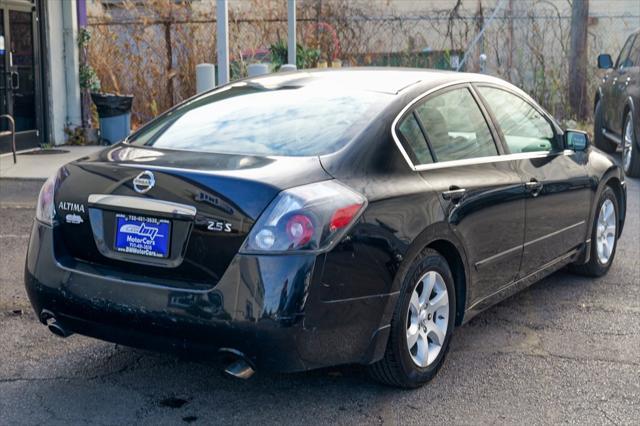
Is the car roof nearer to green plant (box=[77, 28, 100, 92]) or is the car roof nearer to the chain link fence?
green plant (box=[77, 28, 100, 92])

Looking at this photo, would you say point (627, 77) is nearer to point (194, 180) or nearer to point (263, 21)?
point (263, 21)

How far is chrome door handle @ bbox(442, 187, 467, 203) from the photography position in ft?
15.1

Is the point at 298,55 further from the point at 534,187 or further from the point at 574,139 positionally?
the point at 534,187

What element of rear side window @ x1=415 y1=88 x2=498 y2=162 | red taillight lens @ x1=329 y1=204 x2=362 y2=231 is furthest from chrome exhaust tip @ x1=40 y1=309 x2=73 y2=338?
rear side window @ x1=415 y1=88 x2=498 y2=162

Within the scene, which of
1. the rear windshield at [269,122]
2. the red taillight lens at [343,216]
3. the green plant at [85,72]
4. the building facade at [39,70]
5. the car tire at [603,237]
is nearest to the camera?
the red taillight lens at [343,216]

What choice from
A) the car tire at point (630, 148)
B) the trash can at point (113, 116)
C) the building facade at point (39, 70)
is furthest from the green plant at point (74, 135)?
the car tire at point (630, 148)

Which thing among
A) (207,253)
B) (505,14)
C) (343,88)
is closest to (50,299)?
(207,253)

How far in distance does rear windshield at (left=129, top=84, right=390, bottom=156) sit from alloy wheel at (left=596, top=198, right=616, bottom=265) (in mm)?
2591

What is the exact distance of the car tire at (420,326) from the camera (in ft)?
14.0

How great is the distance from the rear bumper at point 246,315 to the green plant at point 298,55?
12.7 meters

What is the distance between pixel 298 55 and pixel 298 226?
13.9 metres

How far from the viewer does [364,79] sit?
508 cm

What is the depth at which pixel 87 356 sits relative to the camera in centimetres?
492

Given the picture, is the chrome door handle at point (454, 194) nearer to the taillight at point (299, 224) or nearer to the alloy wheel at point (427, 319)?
the alloy wheel at point (427, 319)
